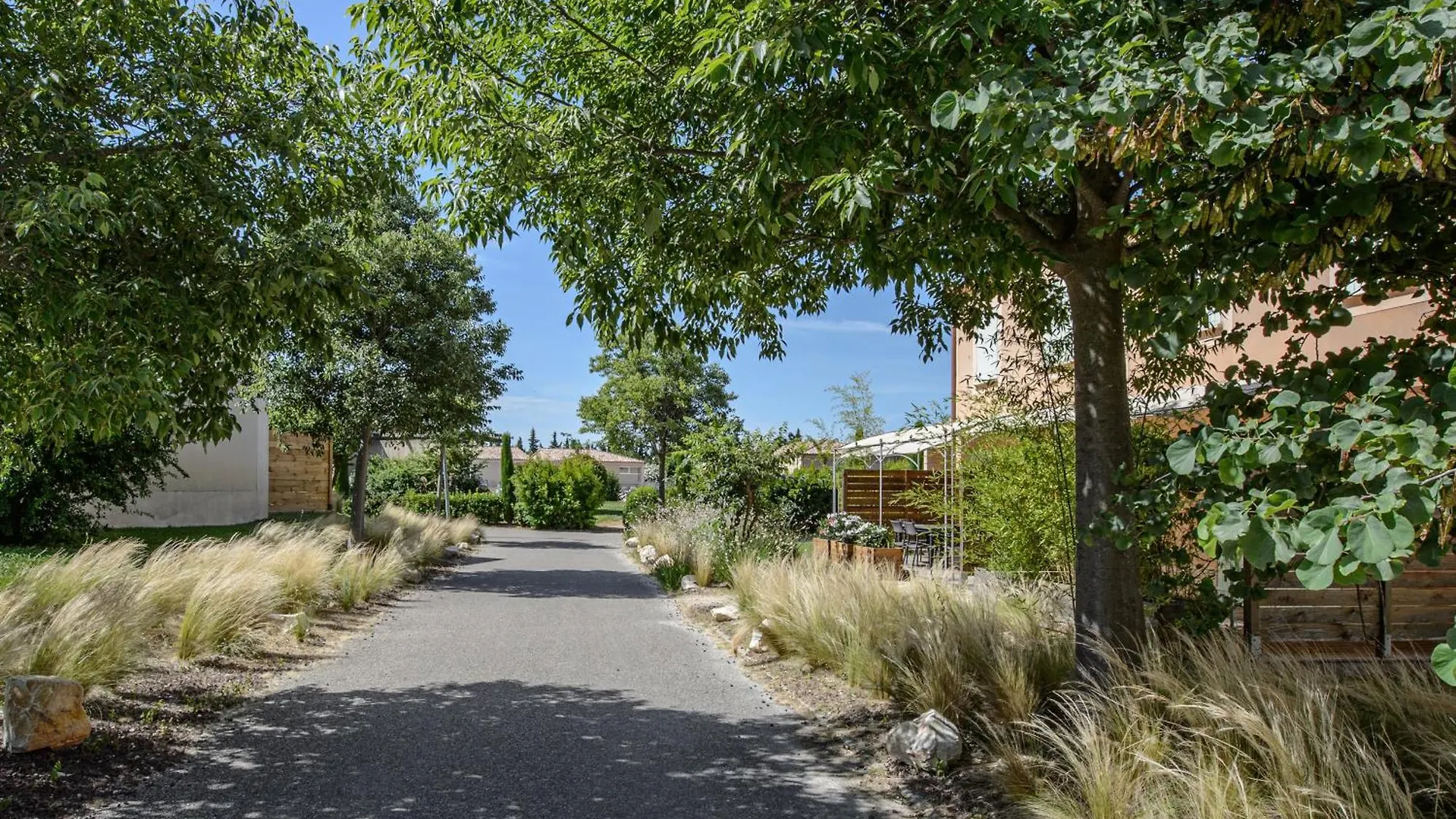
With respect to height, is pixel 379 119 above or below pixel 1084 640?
above

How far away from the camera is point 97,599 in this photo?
6.91m

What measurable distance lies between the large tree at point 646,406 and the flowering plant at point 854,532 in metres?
15.1

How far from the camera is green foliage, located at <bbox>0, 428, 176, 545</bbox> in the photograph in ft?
45.6

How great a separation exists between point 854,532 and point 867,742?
8964 mm

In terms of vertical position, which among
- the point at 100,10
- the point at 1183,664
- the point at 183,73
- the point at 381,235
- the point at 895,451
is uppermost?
the point at 381,235

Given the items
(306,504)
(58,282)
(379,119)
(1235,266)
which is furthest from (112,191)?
(306,504)

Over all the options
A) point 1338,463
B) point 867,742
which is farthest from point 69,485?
point 1338,463

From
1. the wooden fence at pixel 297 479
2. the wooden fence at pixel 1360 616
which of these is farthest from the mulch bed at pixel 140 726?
the wooden fence at pixel 297 479

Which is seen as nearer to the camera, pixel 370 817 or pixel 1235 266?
pixel 1235 266

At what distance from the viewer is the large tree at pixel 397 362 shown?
15234 millimetres

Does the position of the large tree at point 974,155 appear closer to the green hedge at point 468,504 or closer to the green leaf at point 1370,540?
the green leaf at point 1370,540

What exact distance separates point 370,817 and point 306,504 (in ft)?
85.0

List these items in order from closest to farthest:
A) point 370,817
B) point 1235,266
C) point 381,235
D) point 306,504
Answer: point 1235,266, point 370,817, point 381,235, point 306,504

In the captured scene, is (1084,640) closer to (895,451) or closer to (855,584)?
(855,584)
